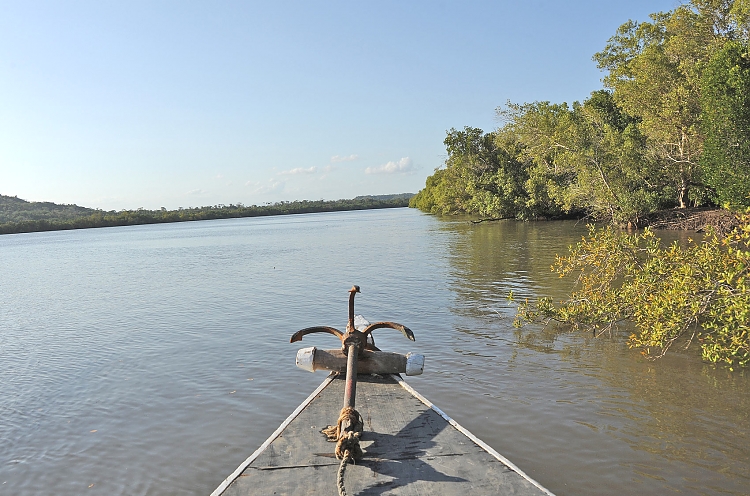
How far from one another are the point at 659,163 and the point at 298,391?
31.2 metres

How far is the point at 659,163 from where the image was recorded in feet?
108

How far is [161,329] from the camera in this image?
555 inches

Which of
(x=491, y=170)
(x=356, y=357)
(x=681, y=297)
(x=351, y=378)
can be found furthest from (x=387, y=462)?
(x=491, y=170)

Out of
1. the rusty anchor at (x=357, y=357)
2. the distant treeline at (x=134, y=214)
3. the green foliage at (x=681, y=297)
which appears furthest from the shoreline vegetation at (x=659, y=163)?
the distant treeline at (x=134, y=214)

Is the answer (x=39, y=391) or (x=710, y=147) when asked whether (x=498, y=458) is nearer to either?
(x=39, y=391)

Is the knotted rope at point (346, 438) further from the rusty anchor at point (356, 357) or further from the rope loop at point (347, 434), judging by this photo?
the rusty anchor at point (356, 357)

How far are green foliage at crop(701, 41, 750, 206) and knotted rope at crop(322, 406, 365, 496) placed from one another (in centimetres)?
2460

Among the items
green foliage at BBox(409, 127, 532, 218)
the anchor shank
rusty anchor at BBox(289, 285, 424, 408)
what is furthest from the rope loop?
green foliage at BBox(409, 127, 532, 218)

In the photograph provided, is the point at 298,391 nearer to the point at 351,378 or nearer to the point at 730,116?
the point at 351,378

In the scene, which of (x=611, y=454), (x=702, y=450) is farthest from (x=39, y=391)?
(x=702, y=450)

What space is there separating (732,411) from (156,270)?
26950mm

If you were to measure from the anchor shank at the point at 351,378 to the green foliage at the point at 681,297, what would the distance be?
470 centimetres

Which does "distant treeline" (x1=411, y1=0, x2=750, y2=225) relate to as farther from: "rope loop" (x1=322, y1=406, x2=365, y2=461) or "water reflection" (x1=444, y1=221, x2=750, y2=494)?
"rope loop" (x1=322, y1=406, x2=365, y2=461)

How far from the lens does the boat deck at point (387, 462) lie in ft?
13.9
